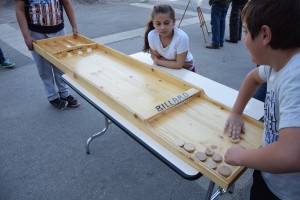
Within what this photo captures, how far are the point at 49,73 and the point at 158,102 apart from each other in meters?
1.94

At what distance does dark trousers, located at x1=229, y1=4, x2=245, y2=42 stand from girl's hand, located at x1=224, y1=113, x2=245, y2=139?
473cm

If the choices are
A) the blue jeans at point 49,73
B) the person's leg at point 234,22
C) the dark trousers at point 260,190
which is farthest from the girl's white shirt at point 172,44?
the person's leg at point 234,22

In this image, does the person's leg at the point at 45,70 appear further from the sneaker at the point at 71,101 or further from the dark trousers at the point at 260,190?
the dark trousers at the point at 260,190

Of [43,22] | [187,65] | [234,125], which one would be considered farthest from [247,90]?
[43,22]

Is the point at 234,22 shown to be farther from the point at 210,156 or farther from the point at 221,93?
the point at 210,156

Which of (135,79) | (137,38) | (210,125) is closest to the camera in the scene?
(210,125)

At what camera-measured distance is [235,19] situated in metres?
5.30

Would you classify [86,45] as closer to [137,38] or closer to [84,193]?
[84,193]

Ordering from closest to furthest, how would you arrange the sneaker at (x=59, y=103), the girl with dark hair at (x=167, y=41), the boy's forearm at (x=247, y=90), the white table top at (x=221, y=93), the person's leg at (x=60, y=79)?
the boy's forearm at (x=247, y=90) → the white table top at (x=221, y=93) → the girl with dark hair at (x=167, y=41) → the person's leg at (x=60, y=79) → the sneaker at (x=59, y=103)

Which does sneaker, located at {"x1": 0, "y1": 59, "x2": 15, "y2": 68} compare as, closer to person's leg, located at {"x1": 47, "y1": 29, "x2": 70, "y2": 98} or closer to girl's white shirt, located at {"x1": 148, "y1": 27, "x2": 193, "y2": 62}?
person's leg, located at {"x1": 47, "y1": 29, "x2": 70, "y2": 98}

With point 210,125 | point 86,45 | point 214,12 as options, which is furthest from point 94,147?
point 214,12

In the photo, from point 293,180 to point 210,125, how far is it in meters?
0.44

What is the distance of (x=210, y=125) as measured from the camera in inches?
49.6

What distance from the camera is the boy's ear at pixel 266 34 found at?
0.75 m
